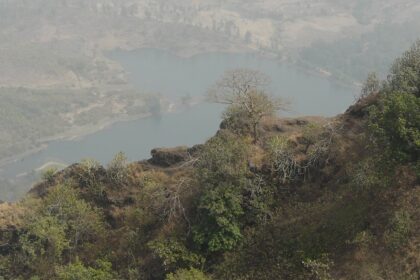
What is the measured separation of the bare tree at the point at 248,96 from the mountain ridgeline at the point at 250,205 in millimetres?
97

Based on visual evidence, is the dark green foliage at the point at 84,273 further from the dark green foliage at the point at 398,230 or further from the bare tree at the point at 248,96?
the dark green foliage at the point at 398,230

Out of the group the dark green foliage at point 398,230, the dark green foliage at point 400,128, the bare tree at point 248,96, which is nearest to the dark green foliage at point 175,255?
the dark green foliage at point 398,230

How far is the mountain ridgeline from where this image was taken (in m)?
19.7

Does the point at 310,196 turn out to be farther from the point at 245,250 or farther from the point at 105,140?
the point at 105,140

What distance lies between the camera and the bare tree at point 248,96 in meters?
29.9

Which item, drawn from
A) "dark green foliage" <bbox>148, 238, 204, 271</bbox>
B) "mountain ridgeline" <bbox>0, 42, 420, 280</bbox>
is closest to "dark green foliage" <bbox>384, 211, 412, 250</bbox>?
"mountain ridgeline" <bbox>0, 42, 420, 280</bbox>

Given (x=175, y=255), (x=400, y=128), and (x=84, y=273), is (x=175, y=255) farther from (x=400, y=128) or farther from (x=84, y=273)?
(x=400, y=128)

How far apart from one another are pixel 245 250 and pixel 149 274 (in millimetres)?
4565

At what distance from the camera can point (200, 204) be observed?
22844mm

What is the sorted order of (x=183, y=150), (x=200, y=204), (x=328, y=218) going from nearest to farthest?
(x=328, y=218)
(x=200, y=204)
(x=183, y=150)

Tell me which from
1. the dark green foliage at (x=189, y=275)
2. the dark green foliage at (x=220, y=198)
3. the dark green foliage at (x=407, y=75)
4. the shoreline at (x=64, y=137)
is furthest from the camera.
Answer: the shoreline at (x=64, y=137)

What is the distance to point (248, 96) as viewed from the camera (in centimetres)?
3033

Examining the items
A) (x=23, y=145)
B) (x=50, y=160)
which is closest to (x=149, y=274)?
(x=50, y=160)

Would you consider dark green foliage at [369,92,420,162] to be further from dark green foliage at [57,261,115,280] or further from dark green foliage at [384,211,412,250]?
dark green foliage at [57,261,115,280]
